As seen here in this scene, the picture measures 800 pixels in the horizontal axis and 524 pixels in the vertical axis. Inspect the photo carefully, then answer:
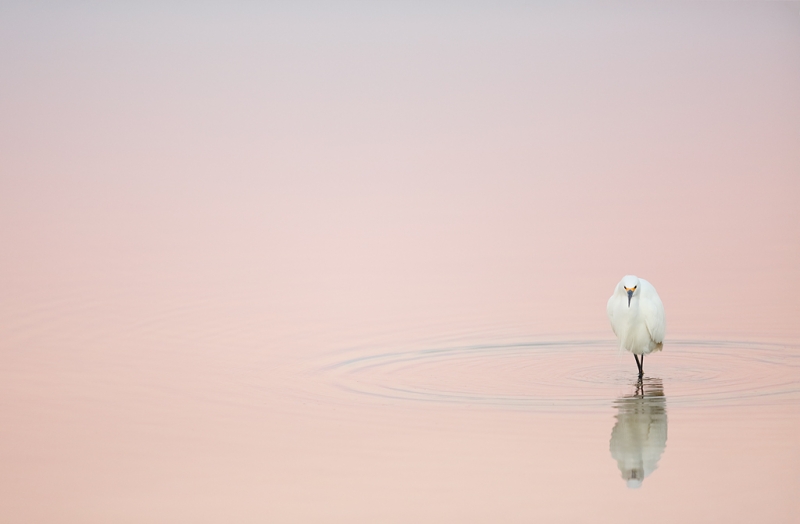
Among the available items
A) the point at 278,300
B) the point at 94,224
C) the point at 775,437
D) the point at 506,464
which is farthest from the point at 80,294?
the point at 775,437

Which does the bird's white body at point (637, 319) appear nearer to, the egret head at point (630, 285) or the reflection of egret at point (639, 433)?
the egret head at point (630, 285)

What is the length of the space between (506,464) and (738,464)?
1.24 meters

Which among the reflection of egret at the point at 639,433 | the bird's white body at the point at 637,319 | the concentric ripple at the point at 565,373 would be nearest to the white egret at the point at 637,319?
the bird's white body at the point at 637,319

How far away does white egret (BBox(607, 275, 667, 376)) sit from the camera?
8094mm

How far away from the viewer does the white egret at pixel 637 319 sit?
809 cm

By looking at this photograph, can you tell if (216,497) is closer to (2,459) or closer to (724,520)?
(2,459)

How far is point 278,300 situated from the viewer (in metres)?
10.6

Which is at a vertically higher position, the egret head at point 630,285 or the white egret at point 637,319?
the egret head at point 630,285

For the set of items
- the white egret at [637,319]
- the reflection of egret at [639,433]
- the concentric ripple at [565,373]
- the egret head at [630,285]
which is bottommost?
the reflection of egret at [639,433]

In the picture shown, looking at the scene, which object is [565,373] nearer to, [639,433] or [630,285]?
[630,285]

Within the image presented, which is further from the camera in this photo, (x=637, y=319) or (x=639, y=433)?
(x=637, y=319)

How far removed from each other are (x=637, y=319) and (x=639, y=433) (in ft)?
5.54

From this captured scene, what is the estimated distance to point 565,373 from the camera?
7.98 m

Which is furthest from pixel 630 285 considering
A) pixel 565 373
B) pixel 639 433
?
pixel 639 433
